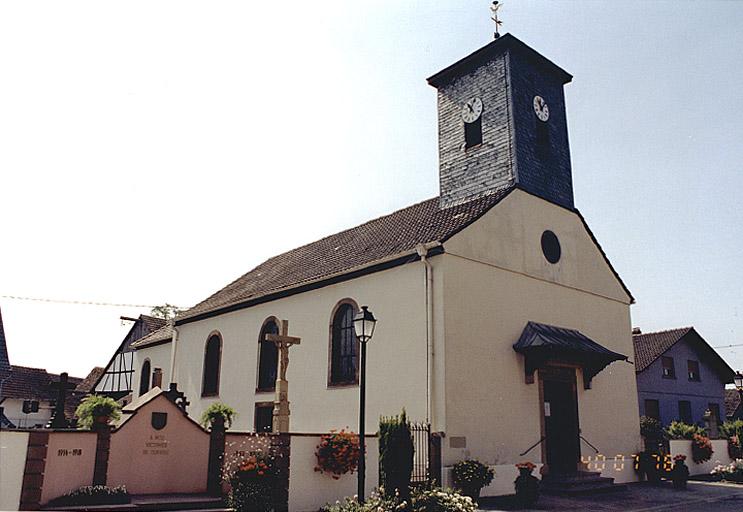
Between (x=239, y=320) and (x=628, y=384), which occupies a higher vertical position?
(x=239, y=320)

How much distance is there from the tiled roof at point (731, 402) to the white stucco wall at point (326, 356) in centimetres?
3268

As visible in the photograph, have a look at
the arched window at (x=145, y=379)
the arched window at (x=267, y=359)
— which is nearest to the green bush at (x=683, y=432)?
the arched window at (x=267, y=359)

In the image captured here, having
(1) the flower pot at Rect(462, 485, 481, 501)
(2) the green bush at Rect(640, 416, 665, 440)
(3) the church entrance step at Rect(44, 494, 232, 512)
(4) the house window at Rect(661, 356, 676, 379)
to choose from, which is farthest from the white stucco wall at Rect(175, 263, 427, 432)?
(4) the house window at Rect(661, 356, 676, 379)

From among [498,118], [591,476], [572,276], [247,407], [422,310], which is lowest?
[591,476]

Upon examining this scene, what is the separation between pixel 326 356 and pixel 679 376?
24.3 metres

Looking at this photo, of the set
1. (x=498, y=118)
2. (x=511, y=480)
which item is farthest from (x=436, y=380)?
(x=498, y=118)

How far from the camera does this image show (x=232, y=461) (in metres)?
13.8

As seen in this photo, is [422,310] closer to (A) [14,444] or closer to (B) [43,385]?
(A) [14,444]

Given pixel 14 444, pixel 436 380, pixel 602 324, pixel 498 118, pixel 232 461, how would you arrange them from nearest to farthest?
pixel 14 444 < pixel 232 461 < pixel 436 380 < pixel 498 118 < pixel 602 324

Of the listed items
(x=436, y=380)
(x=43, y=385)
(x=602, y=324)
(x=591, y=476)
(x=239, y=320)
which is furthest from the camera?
(x=43, y=385)

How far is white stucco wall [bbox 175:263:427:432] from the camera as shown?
1589 cm

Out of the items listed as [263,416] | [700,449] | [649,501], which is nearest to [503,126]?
[649,501]

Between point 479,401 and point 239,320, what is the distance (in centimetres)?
1073

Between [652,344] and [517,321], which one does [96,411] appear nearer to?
[517,321]
